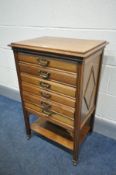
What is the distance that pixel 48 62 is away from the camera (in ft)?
3.29

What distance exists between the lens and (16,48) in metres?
1.10

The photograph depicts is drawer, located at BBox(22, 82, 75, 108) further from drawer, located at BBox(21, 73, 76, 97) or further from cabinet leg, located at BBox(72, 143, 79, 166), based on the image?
cabinet leg, located at BBox(72, 143, 79, 166)

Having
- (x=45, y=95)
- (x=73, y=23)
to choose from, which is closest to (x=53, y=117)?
(x=45, y=95)

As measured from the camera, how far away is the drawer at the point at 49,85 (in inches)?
→ 39.6

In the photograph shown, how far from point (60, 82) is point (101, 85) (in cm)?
52

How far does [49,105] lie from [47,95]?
0.28ft

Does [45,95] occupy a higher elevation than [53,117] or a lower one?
higher

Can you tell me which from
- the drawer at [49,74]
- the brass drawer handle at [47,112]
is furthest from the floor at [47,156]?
the drawer at [49,74]

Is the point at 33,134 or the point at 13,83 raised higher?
the point at 13,83

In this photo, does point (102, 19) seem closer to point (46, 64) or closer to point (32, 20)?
point (46, 64)

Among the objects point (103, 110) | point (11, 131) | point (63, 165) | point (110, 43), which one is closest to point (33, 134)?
point (11, 131)

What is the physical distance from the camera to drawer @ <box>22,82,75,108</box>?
1047mm

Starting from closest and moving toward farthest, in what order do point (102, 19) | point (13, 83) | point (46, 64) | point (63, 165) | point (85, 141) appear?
point (46, 64) → point (102, 19) → point (63, 165) → point (85, 141) → point (13, 83)

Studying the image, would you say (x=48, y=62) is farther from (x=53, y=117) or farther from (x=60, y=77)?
(x=53, y=117)
